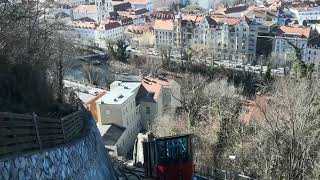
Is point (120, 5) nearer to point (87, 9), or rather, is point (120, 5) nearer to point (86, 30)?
point (87, 9)

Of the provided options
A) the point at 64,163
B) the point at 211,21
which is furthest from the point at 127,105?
the point at 211,21

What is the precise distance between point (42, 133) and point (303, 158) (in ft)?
32.0

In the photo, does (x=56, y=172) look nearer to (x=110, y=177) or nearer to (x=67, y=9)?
(x=110, y=177)

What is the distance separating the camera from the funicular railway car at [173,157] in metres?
11.5

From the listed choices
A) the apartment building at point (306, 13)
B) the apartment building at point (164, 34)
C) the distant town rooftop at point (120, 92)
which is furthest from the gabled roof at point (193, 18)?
the distant town rooftop at point (120, 92)

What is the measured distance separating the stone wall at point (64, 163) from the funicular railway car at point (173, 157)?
4.98 ft

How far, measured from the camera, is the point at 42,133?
7223 mm

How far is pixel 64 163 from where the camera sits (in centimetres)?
727

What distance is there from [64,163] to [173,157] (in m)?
4.70

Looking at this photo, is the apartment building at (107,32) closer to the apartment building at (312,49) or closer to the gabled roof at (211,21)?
the gabled roof at (211,21)

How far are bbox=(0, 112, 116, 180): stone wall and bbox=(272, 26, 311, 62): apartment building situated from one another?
40.6 metres

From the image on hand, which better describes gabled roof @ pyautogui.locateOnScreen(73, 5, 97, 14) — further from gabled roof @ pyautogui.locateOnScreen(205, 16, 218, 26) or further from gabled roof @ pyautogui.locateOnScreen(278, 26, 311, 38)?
gabled roof @ pyautogui.locateOnScreen(278, 26, 311, 38)

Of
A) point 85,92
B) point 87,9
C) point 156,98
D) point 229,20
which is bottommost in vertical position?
point 156,98

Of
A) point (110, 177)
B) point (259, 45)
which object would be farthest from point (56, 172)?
point (259, 45)
